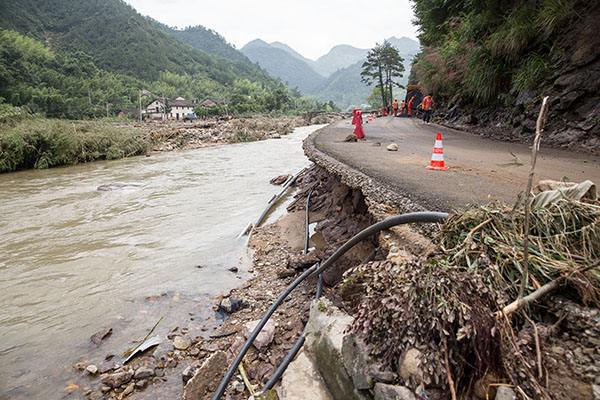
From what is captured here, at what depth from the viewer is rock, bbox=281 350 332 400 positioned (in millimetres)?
1866

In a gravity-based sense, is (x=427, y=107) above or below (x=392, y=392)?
above

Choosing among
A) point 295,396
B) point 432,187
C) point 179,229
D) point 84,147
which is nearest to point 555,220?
point 295,396

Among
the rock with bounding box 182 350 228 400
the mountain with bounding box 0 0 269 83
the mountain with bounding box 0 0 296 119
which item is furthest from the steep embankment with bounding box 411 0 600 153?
the mountain with bounding box 0 0 269 83

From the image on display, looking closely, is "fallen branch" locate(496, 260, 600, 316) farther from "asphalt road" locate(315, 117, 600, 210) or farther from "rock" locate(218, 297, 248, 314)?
"rock" locate(218, 297, 248, 314)

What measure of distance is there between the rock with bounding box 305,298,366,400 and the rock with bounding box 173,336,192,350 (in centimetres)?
213

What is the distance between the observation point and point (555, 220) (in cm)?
173

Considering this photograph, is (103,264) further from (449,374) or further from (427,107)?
(427,107)

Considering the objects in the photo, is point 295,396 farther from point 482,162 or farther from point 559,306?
point 482,162

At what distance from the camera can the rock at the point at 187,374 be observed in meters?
3.23

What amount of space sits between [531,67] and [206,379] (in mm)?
9745

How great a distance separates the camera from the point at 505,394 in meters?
1.20

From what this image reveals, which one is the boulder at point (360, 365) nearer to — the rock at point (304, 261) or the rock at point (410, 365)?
the rock at point (410, 365)

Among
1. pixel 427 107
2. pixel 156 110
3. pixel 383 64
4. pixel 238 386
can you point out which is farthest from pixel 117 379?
pixel 156 110

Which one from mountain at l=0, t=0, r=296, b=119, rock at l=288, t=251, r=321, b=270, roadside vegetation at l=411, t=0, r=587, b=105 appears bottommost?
rock at l=288, t=251, r=321, b=270
